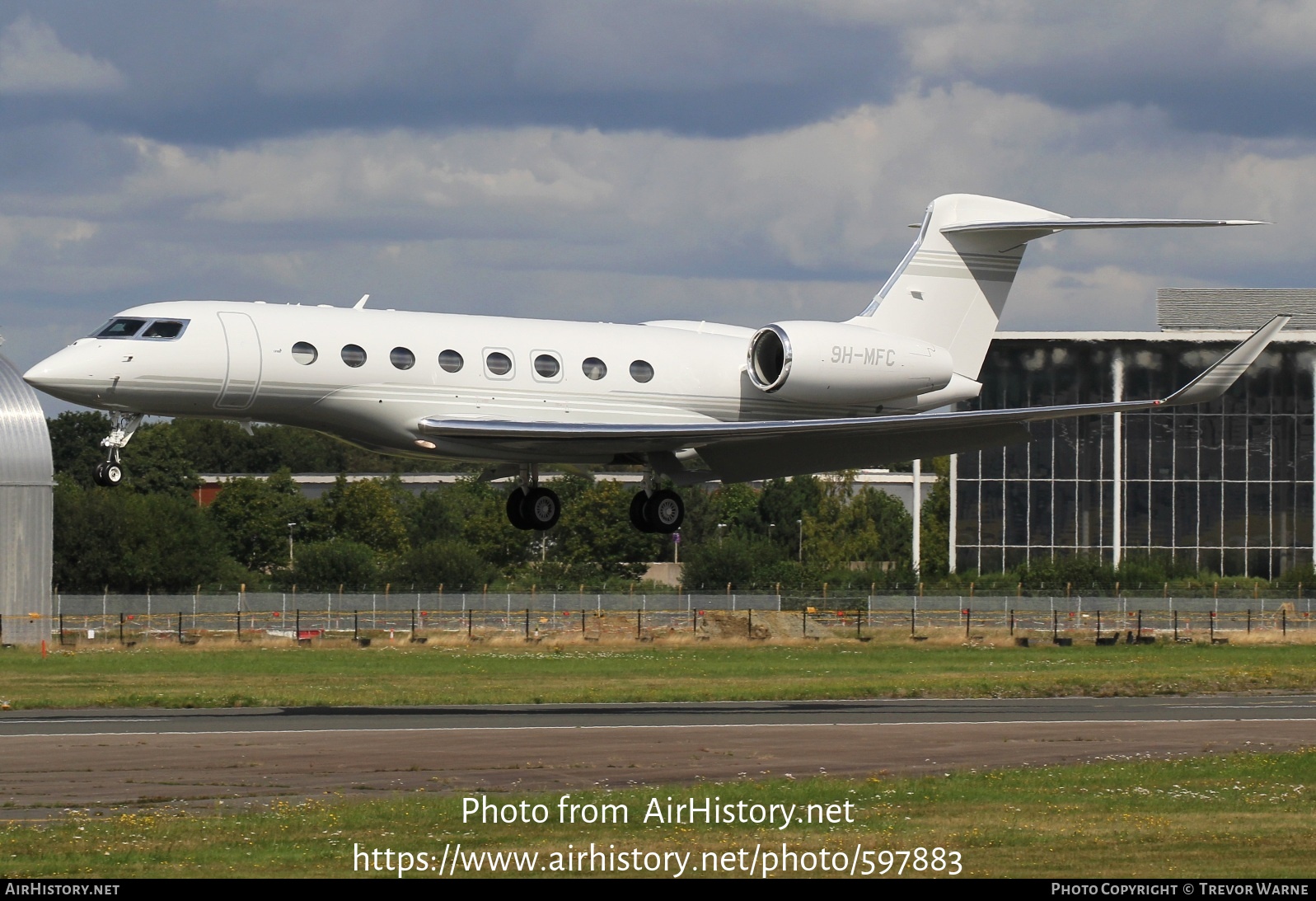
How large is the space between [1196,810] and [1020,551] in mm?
57591

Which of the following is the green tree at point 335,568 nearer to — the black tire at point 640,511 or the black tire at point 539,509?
the black tire at point 539,509

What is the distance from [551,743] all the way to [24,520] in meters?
32.8

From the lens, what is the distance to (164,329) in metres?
25.6

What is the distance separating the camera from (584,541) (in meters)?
96.1

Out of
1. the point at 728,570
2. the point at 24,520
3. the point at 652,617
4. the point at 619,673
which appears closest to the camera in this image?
the point at 619,673

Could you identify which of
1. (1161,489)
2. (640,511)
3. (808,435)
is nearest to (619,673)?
(640,511)

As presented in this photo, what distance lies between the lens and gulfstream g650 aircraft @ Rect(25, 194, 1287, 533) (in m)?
25.6

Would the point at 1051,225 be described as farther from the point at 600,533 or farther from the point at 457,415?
the point at 600,533

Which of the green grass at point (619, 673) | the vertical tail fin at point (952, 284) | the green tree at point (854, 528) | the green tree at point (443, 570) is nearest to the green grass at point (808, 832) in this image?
the vertical tail fin at point (952, 284)

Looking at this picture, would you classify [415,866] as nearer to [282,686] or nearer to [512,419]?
[512,419]

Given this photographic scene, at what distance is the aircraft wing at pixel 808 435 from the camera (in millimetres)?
26719

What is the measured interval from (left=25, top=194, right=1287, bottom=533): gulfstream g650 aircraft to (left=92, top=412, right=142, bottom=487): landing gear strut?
0.13ft
